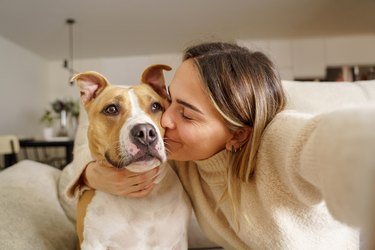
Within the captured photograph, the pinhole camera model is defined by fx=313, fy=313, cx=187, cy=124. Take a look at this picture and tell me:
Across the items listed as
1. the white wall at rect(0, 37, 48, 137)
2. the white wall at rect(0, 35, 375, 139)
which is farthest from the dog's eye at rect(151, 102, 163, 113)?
the white wall at rect(0, 37, 48, 137)

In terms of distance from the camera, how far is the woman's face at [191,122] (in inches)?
33.6

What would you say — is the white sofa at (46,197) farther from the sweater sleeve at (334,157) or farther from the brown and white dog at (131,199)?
the sweater sleeve at (334,157)

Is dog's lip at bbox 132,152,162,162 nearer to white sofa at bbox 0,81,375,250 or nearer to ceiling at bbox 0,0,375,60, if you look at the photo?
white sofa at bbox 0,81,375,250

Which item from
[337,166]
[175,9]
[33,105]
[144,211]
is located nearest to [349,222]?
[337,166]

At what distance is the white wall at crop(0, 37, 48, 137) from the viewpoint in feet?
15.6

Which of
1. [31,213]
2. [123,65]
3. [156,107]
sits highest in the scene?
[123,65]

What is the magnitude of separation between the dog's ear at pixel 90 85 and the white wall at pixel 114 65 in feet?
11.9

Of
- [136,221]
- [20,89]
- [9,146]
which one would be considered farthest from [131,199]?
[20,89]

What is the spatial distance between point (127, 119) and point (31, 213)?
23.4 inches

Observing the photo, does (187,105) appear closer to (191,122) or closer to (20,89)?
(191,122)

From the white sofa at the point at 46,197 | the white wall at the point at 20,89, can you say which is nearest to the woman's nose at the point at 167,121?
the white sofa at the point at 46,197

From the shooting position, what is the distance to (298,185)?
66cm

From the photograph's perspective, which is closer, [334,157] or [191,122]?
[334,157]

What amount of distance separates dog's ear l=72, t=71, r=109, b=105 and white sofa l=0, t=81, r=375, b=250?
1.57 feet
